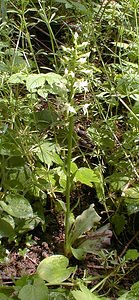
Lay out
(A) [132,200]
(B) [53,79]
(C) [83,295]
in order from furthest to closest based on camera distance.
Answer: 1. (A) [132,200]
2. (B) [53,79]
3. (C) [83,295]

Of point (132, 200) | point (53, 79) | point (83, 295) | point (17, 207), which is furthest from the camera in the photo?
point (132, 200)

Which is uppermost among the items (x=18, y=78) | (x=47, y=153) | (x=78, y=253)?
(x=18, y=78)

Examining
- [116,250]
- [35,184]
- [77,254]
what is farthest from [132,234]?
[35,184]

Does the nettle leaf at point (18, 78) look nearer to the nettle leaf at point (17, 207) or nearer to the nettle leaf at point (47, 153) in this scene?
the nettle leaf at point (47, 153)

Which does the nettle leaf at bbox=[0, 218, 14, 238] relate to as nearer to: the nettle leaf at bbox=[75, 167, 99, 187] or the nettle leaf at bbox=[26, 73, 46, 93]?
the nettle leaf at bbox=[75, 167, 99, 187]

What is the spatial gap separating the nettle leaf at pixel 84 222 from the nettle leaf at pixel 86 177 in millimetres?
72

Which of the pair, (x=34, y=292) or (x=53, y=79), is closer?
(x=34, y=292)

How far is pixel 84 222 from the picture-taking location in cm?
161

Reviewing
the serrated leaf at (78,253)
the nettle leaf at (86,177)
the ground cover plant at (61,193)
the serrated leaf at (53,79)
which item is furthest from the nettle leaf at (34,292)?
the serrated leaf at (53,79)

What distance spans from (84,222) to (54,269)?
19 cm

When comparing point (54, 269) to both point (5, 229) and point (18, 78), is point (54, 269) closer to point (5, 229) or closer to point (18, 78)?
point (5, 229)

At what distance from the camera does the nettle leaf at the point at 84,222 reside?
5.22 ft

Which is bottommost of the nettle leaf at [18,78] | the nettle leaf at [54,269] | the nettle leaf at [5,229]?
the nettle leaf at [54,269]

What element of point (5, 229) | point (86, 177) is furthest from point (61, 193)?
point (5, 229)
